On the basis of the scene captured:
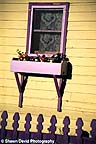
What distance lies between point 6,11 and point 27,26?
1.70ft

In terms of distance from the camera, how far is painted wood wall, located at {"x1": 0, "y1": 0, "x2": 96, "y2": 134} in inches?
233

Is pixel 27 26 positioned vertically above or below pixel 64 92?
above

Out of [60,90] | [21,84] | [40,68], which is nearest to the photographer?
[40,68]

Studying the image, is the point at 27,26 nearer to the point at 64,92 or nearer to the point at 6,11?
the point at 6,11

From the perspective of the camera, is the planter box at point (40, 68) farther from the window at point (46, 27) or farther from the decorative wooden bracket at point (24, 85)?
the window at point (46, 27)

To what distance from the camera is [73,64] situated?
19.7 feet

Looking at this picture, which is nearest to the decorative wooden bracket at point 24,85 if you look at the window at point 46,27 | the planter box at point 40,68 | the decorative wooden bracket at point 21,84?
the decorative wooden bracket at point 21,84

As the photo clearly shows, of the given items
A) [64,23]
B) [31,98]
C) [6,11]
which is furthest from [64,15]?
[31,98]

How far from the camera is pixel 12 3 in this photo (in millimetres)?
6395

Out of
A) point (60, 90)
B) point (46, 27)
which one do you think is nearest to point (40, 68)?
point (60, 90)

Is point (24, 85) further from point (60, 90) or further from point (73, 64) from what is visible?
point (73, 64)

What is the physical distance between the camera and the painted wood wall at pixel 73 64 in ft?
19.4

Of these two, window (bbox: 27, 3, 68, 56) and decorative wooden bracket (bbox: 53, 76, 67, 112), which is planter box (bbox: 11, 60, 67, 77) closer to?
decorative wooden bracket (bbox: 53, 76, 67, 112)

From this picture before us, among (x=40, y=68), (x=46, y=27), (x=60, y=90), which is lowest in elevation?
(x=60, y=90)
